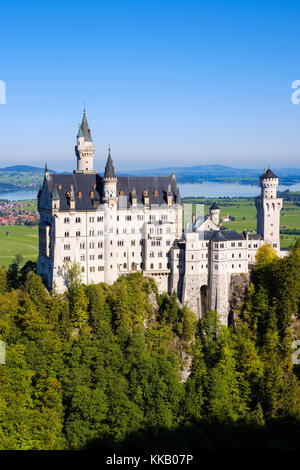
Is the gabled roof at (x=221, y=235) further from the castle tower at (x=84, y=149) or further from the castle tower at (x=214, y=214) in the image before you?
the castle tower at (x=84, y=149)

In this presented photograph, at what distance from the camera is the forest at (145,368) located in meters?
64.1

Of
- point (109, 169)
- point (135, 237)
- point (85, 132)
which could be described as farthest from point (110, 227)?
point (85, 132)

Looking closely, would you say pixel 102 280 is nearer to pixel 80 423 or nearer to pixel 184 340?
pixel 184 340

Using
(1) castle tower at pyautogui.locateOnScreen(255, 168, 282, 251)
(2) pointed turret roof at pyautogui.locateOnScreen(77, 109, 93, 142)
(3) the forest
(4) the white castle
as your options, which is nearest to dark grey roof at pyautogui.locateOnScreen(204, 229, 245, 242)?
(4) the white castle

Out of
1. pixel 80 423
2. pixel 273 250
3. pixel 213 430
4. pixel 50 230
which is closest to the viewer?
pixel 80 423

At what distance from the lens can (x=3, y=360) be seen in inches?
2611

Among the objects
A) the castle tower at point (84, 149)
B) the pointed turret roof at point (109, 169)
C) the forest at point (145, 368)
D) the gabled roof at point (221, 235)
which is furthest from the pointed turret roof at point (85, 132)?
the gabled roof at point (221, 235)

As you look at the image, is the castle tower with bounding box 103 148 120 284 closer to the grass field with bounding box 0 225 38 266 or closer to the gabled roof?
the gabled roof

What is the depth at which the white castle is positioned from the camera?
257 ft

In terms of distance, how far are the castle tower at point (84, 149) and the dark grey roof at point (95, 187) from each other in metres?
6.07

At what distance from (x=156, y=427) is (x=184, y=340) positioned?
48.5 feet

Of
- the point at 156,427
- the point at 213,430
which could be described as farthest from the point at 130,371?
the point at 213,430

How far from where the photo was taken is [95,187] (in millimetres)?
81188

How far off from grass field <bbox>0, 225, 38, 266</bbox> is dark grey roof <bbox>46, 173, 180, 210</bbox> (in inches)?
2590
